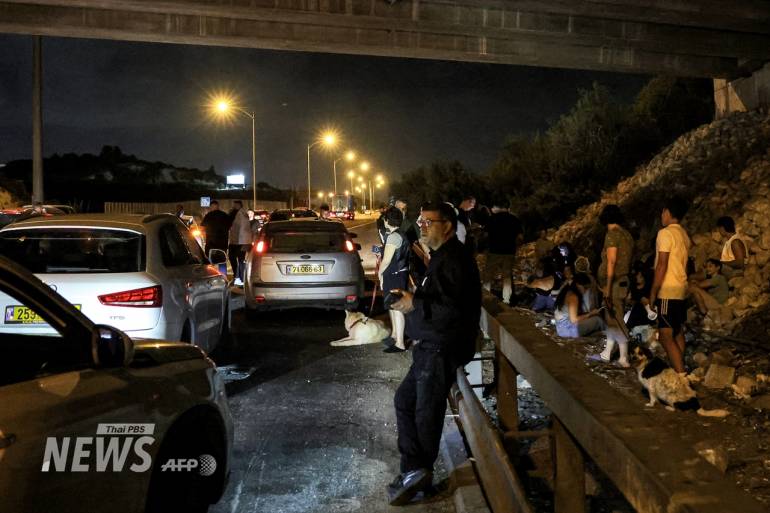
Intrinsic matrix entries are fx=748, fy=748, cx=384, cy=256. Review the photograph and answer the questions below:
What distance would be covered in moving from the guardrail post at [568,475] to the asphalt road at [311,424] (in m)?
1.30

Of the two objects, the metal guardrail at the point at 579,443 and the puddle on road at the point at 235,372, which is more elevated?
the metal guardrail at the point at 579,443

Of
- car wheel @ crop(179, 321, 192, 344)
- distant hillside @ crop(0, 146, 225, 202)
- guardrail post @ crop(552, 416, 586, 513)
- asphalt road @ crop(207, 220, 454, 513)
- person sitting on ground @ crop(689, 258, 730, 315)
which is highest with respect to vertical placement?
distant hillside @ crop(0, 146, 225, 202)

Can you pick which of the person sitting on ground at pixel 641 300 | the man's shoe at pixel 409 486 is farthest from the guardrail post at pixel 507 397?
Answer: the person sitting on ground at pixel 641 300

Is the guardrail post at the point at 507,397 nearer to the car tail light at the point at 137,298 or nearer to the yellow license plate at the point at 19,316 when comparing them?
the car tail light at the point at 137,298

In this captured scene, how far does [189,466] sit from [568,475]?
187cm

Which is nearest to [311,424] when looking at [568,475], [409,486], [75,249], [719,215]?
[409,486]

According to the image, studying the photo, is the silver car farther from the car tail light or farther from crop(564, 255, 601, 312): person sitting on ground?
the car tail light

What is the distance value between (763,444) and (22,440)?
588 cm

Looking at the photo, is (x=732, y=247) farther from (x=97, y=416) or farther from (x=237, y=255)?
(x=237, y=255)

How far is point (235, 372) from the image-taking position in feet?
26.8

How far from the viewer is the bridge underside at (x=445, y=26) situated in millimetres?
17312

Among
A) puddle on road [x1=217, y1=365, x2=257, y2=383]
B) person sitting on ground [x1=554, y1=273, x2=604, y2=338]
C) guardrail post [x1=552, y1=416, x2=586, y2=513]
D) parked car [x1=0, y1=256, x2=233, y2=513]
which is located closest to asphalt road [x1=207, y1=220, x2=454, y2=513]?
puddle on road [x1=217, y1=365, x2=257, y2=383]

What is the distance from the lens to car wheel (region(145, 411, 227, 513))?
3453 millimetres

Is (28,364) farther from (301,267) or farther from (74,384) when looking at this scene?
(301,267)
